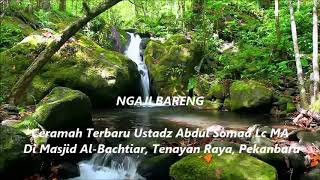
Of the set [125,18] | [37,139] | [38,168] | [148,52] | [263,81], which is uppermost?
[125,18]

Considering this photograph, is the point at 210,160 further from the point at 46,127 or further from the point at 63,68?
the point at 63,68

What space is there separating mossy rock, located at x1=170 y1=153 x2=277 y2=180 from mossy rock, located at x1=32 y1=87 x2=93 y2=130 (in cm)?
222

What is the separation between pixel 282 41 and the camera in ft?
49.3

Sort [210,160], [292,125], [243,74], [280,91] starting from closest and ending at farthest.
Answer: [210,160]
[292,125]
[280,91]
[243,74]

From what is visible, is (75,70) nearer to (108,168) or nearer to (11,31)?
(11,31)

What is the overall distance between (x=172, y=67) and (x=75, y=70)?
4205 millimetres

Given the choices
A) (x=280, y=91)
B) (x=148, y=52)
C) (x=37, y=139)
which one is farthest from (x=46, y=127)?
(x=148, y=52)

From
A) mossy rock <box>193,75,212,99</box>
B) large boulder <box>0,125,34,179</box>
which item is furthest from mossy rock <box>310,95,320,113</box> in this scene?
large boulder <box>0,125,34,179</box>

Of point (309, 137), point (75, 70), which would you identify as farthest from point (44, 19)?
point (309, 137)

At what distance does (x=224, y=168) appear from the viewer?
19.1 feet

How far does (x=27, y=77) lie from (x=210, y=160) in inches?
174

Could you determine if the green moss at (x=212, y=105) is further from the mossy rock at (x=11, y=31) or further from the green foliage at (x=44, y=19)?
the green foliage at (x=44, y=19)

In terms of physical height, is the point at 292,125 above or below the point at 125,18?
below

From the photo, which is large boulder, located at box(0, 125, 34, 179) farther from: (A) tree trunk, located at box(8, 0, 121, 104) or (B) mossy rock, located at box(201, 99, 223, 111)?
(B) mossy rock, located at box(201, 99, 223, 111)
